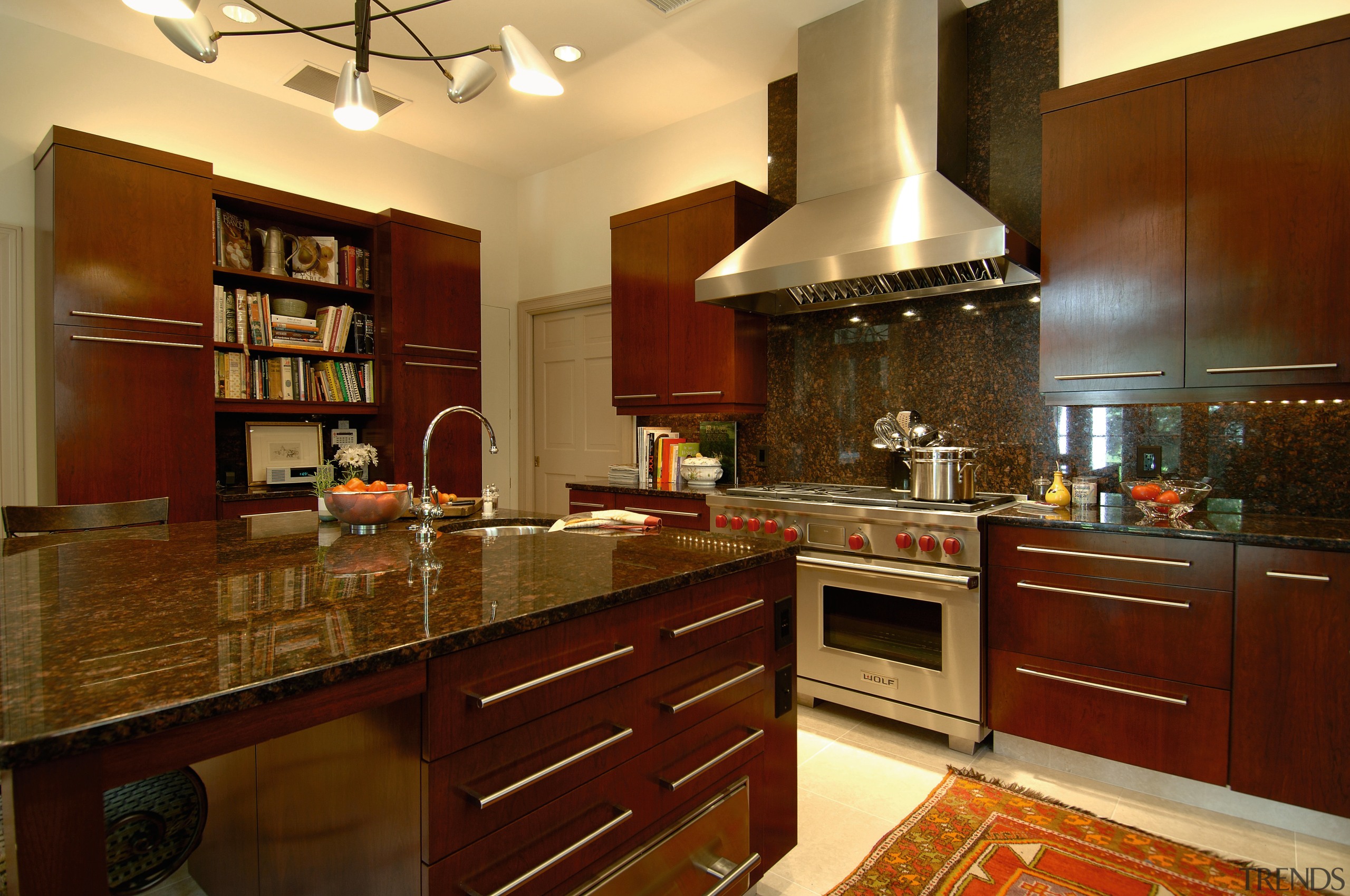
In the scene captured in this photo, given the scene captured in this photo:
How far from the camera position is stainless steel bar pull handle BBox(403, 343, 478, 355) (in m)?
4.10

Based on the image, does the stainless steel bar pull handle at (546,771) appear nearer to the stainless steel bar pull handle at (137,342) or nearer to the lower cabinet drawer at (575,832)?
the lower cabinet drawer at (575,832)

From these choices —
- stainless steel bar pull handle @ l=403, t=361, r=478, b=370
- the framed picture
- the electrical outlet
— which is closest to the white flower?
the framed picture

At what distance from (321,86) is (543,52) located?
131 cm

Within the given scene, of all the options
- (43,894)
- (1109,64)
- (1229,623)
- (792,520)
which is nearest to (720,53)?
(1109,64)

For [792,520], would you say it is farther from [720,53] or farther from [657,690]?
[720,53]

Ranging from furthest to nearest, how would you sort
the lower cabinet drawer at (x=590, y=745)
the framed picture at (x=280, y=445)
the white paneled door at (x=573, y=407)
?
the white paneled door at (x=573, y=407) < the framed picture at (x=280, y=445) < the lower cabinet drawer at (x=590, y=745)

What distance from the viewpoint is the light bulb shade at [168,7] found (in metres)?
1.53

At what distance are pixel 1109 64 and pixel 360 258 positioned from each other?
3.88 m

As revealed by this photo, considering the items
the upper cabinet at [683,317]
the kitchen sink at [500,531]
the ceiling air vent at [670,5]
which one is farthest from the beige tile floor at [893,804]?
the ceiling air vent at [670,5]

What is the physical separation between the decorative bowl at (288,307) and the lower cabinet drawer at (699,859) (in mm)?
3572

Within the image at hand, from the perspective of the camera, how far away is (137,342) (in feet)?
10.3

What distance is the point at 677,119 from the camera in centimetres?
427

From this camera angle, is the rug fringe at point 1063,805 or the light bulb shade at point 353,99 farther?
the light bulb shade at point 353,99

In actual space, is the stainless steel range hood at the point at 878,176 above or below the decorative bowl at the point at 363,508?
above
